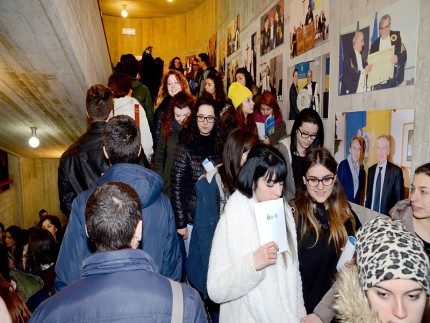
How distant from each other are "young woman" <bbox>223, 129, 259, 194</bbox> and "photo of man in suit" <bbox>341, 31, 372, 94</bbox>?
1188 millimetres

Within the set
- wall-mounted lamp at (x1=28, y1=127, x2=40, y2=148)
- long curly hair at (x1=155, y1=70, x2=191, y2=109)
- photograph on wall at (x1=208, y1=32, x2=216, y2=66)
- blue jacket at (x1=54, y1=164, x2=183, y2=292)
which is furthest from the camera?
photograph on wall at (x1=208, y1=32, x2=216, y2=66)

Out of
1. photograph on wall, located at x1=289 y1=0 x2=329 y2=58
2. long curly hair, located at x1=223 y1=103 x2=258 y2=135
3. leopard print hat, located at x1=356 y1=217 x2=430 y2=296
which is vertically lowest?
leopard print hat, located at x1=356 y1=217 x2=430 y2=296

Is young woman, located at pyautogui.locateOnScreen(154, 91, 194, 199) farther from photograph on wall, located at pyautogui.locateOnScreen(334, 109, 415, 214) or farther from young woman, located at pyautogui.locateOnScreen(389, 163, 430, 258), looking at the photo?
young woman, located at pyautogui.locateOnScreen(389, 163, 430, 258)

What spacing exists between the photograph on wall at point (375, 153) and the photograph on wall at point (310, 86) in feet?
1.52

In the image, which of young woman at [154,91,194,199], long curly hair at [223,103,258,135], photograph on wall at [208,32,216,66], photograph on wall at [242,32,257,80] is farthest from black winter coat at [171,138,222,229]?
photograph on wall at [208,32,216,66]

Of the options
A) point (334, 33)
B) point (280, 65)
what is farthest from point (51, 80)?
point (334, 33)

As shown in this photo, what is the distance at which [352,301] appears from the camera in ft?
5.06

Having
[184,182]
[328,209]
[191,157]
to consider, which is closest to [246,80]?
[191,157]

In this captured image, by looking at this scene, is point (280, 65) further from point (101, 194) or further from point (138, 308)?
point (138, 308)

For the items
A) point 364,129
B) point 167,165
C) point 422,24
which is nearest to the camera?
point 422,24

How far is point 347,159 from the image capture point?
3592mm

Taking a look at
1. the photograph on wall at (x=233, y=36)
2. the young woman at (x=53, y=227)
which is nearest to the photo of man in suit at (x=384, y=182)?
the young woman at (x=53, y=227)

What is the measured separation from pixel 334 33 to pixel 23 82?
4376 mm

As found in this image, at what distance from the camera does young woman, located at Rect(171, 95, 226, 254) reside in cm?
374
